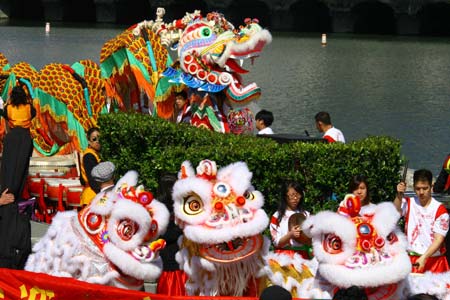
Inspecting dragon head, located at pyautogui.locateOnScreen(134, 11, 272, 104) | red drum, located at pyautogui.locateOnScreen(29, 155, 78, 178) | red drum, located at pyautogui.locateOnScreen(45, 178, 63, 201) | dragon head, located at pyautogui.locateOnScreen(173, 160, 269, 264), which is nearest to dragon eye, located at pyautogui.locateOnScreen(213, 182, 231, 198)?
dragon head, located at pyautogui.locateOnScreen(173, 160, 269, 264)

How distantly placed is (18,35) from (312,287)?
113 ft

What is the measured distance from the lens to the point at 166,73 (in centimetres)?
1175

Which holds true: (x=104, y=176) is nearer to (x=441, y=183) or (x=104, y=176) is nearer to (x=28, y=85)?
(x=441, y=183)

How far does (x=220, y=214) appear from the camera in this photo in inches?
239

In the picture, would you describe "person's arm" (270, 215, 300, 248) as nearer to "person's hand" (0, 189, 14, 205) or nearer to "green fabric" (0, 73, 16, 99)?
"person's hand" (0, 189, 14, 205)

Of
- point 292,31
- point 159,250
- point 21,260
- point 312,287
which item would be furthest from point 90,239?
point 292,31

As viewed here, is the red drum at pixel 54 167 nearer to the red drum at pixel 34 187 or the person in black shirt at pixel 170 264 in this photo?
the red drum at pixel 34 187

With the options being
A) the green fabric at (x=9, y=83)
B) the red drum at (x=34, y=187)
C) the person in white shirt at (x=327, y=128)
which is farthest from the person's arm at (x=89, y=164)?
the green fabric at (x=9, y=83)

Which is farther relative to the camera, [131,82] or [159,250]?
[131,82]

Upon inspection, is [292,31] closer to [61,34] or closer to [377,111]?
[61,34]

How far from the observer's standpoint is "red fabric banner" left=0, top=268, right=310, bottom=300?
598cm

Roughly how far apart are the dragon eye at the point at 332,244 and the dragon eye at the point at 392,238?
1.09 feet

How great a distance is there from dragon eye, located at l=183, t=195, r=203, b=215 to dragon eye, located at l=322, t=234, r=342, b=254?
82cm

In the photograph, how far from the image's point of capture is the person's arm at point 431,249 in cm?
664
